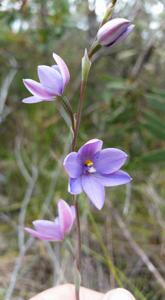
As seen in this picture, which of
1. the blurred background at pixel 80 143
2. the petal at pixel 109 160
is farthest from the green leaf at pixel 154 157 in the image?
the petal at pixel 109 160

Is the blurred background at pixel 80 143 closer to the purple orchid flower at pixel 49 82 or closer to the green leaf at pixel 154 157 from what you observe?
the green leaf at pixel 154 157

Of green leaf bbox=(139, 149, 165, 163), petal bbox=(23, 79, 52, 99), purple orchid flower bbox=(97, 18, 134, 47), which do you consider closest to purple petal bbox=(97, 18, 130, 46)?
purple orchid flower bbox=(97, 18, 134, 47)

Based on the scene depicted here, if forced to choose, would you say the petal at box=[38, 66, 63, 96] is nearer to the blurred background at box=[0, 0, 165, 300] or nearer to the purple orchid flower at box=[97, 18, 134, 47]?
the purple orchid flower at box=[97, 18, 134, 47]

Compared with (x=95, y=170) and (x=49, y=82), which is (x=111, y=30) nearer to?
(x=49, y=82)

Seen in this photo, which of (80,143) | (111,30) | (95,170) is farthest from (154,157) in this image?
(111,30)

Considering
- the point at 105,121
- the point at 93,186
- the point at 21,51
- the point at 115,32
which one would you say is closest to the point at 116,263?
the point at 105,121

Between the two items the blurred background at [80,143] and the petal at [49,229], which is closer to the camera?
the petal at [49,229]
